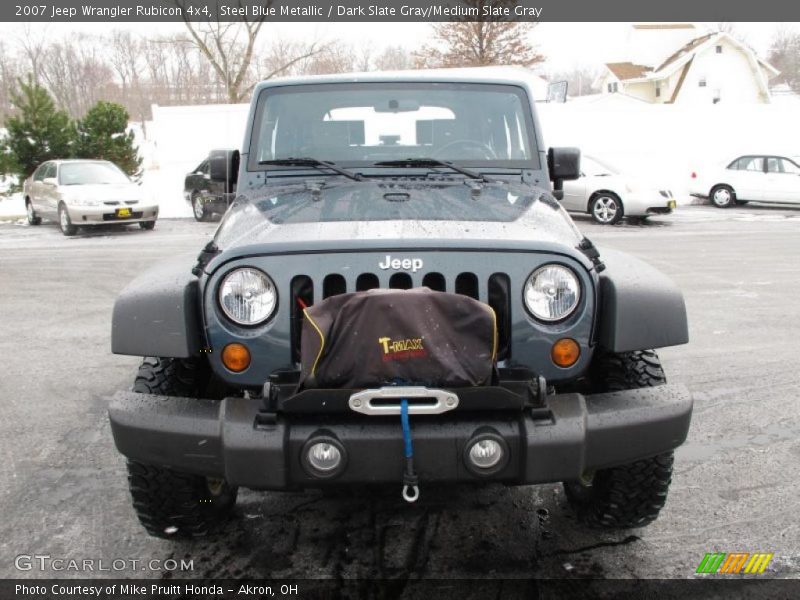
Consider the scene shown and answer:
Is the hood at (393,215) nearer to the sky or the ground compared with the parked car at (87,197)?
nearer to the sky

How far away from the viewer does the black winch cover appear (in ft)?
7.46

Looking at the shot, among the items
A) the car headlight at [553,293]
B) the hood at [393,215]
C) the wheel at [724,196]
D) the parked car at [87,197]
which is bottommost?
the wheel at [724,196]

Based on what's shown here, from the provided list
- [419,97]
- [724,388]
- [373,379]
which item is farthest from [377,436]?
[724,388]

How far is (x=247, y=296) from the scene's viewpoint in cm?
255

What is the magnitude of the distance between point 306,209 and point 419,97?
1244mm

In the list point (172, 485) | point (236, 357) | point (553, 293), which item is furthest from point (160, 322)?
point (553, 293)

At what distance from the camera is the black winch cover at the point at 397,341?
2273 mm

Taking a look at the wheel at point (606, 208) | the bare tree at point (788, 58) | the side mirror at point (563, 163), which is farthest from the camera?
the bare tree at point (788, 58)

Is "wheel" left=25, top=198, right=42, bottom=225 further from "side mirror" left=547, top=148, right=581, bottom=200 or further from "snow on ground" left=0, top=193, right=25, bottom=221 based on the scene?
"side mirror" left=547, top=148, right=581, bottom=200

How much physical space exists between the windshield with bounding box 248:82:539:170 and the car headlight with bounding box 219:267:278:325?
1.31 metres

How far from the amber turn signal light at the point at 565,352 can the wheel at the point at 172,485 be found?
1.30 m

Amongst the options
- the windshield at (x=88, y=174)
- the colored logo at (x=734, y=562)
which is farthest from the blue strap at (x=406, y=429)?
the windshield at (x=88, y=174)

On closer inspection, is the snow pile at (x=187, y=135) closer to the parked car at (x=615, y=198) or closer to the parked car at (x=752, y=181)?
the parked car at (x=615, y=198)

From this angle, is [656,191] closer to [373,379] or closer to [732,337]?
[732,337]
